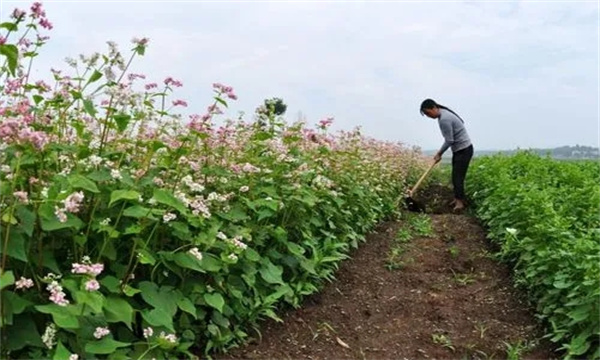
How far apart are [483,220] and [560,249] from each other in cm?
290

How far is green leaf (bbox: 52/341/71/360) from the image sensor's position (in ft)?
6.44

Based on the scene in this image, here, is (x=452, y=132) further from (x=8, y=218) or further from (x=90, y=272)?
(x=8, y=218)

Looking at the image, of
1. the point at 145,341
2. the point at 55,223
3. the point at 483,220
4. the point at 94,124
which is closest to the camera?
the point at 55,223

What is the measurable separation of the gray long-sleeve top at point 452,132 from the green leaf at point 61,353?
6717mm

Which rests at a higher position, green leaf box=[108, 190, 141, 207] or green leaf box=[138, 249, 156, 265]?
green leaf box=[108, 190, 141, 207]

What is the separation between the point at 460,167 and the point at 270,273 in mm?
5573

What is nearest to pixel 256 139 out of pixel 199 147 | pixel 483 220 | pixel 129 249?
pixel 199 147

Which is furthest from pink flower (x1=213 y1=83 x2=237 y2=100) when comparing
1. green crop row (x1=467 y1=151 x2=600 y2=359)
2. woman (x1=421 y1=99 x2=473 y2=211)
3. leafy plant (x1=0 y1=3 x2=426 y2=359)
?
woman (x1=421 y1=99 x2=473 y2=211)

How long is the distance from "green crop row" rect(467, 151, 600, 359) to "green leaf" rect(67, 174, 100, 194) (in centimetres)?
222

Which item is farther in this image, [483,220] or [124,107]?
[483,220]

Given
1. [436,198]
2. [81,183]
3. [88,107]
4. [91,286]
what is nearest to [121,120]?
[88,107]

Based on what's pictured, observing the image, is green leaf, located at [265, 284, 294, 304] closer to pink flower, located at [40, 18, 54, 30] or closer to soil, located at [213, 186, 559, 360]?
soil, located at [213, 186, 559, 360]

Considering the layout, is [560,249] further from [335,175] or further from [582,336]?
[335,175]

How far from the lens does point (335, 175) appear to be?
480 cm
